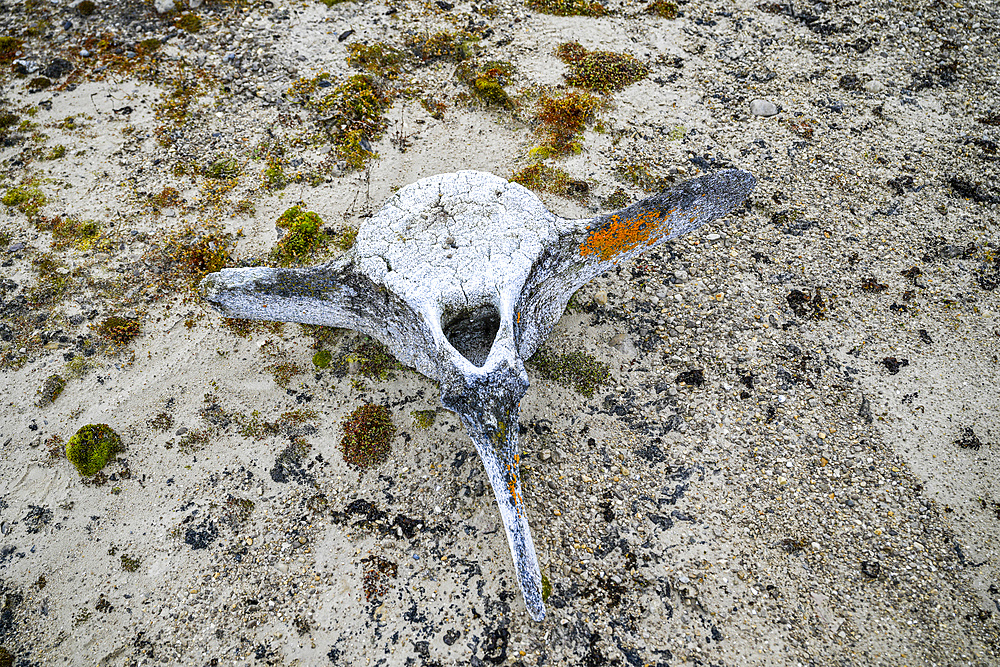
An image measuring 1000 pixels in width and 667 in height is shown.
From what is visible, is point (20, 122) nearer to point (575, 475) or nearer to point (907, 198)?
point (575, 475)

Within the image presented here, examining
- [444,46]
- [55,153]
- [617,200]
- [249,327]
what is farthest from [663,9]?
[55,153]

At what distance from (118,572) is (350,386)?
11.2 ft

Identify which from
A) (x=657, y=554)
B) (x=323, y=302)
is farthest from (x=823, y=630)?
(x=323, y=302)

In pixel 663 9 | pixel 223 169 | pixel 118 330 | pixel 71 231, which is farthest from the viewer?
pixel 663 9

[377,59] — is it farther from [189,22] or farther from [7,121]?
[7,121]

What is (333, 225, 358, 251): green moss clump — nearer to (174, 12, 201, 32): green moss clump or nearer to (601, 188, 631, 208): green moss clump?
(601, 188, 631, 208): green moss clump

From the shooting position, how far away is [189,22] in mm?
11766

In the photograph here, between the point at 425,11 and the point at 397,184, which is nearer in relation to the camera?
the point at 397,184

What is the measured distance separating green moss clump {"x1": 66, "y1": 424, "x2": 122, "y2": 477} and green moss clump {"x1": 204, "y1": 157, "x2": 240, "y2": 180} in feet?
15.5

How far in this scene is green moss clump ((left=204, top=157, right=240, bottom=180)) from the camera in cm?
984

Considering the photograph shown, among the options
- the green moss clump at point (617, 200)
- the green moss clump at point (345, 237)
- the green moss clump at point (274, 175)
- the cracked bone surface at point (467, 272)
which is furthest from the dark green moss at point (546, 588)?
the green moss clump at point (274, 175)

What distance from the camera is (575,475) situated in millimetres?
7020

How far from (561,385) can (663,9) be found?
30.3ft

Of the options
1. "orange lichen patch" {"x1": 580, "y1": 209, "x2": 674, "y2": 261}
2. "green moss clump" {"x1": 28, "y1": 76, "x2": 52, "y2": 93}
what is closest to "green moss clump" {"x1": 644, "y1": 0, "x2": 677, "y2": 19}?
"orange lichen patch" {"x1": 580, "y1": 209, "x2": 674, "y2": 261}
